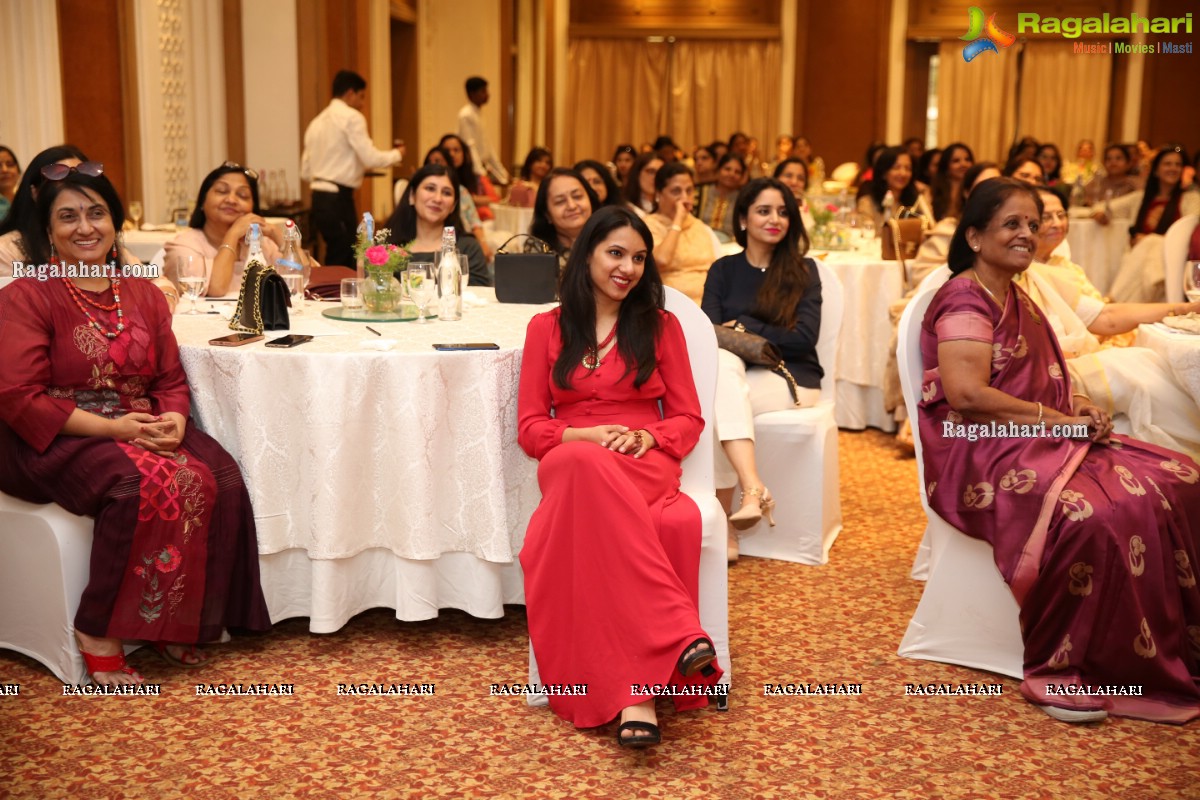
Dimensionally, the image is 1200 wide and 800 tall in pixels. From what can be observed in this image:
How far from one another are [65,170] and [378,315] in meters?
1.02

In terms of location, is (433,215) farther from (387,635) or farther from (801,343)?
(387,635)

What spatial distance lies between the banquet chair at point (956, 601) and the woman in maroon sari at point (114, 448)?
1877 millimetres

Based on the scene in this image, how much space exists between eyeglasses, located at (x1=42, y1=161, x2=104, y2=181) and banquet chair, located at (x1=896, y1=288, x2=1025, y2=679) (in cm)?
224

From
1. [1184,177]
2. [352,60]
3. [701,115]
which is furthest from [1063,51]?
[352,60]

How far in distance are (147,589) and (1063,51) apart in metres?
16.3

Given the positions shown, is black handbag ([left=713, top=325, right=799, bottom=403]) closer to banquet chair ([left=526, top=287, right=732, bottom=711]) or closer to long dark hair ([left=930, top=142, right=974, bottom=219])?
banquet chair ([left=526, top=287, right=732, bottom=711])

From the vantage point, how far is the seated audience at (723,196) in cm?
797

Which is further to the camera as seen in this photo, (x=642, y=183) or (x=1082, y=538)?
(x=642, y=183)

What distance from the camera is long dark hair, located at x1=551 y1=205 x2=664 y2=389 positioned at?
10.9 feet

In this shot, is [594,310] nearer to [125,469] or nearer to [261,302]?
[261,302]

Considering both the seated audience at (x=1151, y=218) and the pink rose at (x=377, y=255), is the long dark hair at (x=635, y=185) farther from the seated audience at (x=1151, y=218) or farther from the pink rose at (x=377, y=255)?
the pink rose at (x=377, y=255)

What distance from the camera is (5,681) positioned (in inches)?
131

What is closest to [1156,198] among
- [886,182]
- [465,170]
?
[886,182]

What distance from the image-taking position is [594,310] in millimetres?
3387
